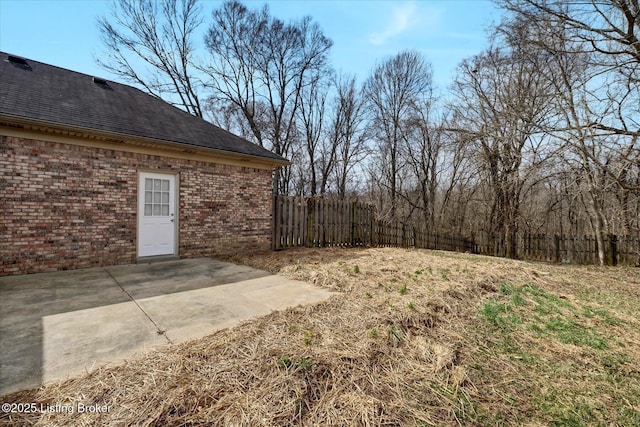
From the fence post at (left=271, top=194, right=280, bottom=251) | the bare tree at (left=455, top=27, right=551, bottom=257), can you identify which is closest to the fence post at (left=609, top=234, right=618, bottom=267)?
the bare tree at (left=455, top=27, right=551, bottom=257)

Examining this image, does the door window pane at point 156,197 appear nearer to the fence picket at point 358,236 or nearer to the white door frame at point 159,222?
the white door frame at point 159,222

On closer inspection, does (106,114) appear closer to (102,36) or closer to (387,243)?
(387,243)

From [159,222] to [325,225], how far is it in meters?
4.56

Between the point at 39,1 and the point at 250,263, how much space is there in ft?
22.8

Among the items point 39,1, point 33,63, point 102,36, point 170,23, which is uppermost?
point 170,23

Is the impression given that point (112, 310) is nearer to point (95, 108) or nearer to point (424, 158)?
point (95, 108)

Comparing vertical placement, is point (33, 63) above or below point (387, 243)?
above

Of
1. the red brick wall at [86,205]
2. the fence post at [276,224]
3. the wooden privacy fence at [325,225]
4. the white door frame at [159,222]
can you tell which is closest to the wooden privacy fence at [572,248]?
the wooden privacy fence at [325,225]

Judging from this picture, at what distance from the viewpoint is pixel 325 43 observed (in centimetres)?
1680

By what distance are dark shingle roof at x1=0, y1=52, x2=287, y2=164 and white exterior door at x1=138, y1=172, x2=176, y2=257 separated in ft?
3.28

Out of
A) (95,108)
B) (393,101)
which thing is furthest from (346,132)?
(95,108)

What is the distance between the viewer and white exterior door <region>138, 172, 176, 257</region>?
6094 millimetres

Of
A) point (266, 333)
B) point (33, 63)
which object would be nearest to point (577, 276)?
point (266, 333)

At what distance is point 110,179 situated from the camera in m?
5.67
